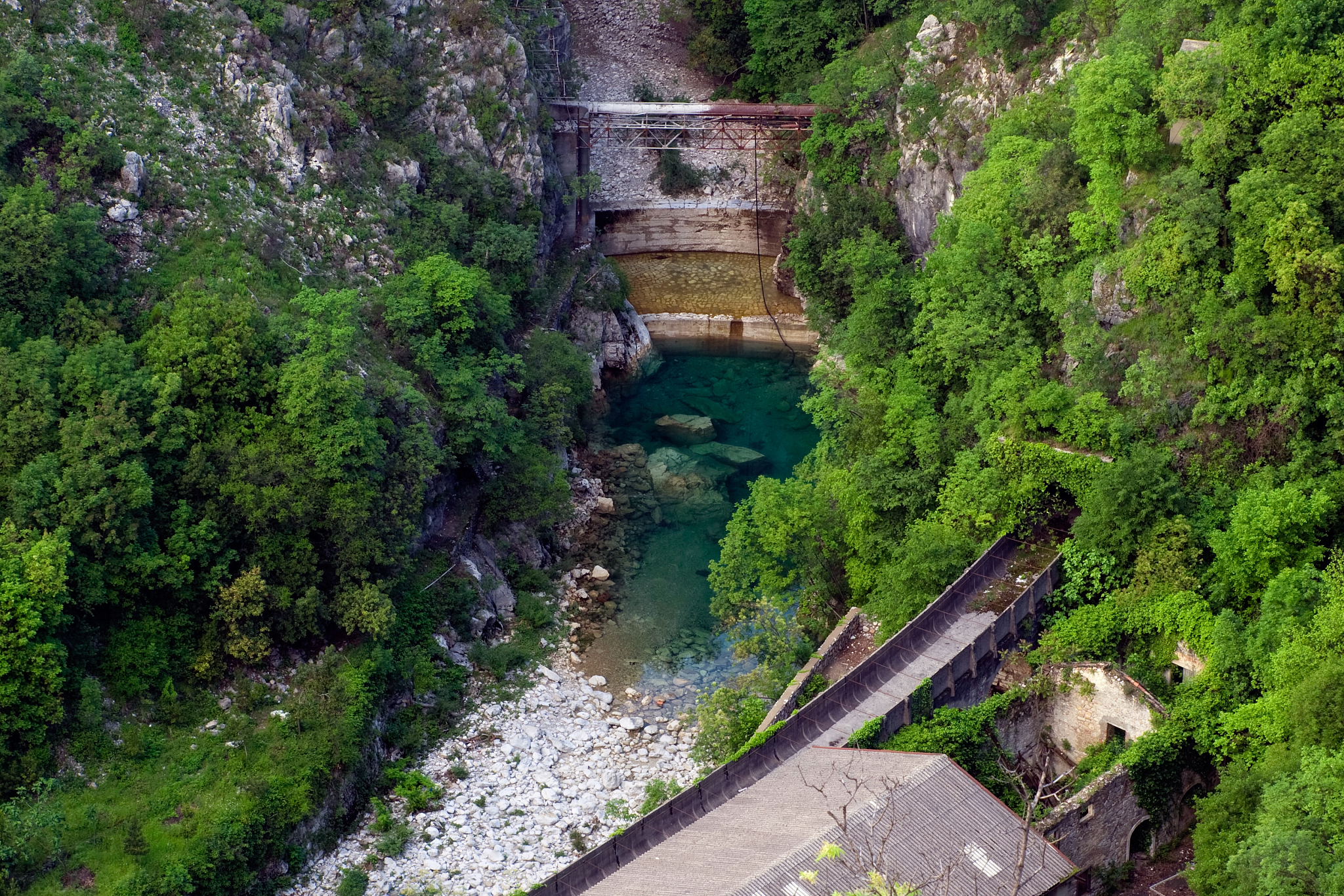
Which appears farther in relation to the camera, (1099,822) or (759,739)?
(759,739)

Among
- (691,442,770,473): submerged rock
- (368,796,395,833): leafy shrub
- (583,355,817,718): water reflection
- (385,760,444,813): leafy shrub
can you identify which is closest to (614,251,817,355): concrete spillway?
(583,355,817,718): water reflection

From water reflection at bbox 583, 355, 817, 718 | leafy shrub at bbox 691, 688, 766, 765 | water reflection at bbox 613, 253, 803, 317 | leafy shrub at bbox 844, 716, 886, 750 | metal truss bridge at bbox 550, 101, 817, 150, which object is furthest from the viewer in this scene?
water reflection at bbox 613, 253, 803, 317

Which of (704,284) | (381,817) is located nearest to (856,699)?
(381,817)

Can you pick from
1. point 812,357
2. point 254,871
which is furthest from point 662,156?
point 254,871

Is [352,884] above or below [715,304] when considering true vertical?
below

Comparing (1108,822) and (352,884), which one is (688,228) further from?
(1108,822)

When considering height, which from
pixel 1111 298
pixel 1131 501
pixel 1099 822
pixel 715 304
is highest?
pixel 1111 298

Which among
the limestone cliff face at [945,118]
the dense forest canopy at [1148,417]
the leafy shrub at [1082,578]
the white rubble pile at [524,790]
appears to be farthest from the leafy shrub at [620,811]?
the limestone cliff face at [945,118]

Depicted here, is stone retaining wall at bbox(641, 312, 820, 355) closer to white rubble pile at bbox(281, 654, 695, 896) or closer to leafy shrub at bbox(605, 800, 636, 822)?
white rubble pile at bbox(281, 654, 695, 896)
